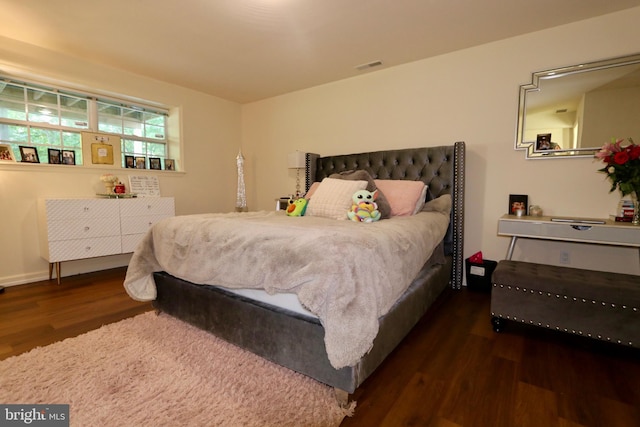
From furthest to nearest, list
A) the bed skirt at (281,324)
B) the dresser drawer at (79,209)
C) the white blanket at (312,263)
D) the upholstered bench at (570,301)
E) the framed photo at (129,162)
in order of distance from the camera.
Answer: the framed photo at (129,162) < the dresser drawer at (79,209) < the upholstered bench at (570,301) < the bed skirt at (281,324) < the white blanket at (312,263)

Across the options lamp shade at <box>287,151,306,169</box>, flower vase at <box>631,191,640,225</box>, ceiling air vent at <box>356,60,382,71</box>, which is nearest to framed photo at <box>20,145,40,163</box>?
lamp shade at <box>287,151,306,169</box>

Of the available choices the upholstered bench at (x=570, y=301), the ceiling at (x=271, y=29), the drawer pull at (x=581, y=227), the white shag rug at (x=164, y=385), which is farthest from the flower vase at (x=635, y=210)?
the white shag rug at (x=164, y=385)

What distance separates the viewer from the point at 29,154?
2.97m

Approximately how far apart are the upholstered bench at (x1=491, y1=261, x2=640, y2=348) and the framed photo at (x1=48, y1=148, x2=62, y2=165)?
428 cm

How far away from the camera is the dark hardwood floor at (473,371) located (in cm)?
124

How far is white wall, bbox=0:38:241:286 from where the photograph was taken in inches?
113

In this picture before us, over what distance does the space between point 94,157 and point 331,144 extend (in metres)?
2.81

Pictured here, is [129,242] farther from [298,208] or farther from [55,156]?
[298,208]

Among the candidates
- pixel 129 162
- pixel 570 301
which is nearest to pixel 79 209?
pixel 129 162

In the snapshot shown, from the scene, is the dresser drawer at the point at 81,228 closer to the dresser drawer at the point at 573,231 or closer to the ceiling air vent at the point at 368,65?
the ceiling air vent at the point at 368,65

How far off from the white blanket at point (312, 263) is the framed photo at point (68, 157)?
204 centimetres

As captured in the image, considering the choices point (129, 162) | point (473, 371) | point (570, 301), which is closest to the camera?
point (473, 371)

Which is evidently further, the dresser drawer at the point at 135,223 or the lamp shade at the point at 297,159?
the lamp shade at the point at 297,159

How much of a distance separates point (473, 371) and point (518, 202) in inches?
68.2
